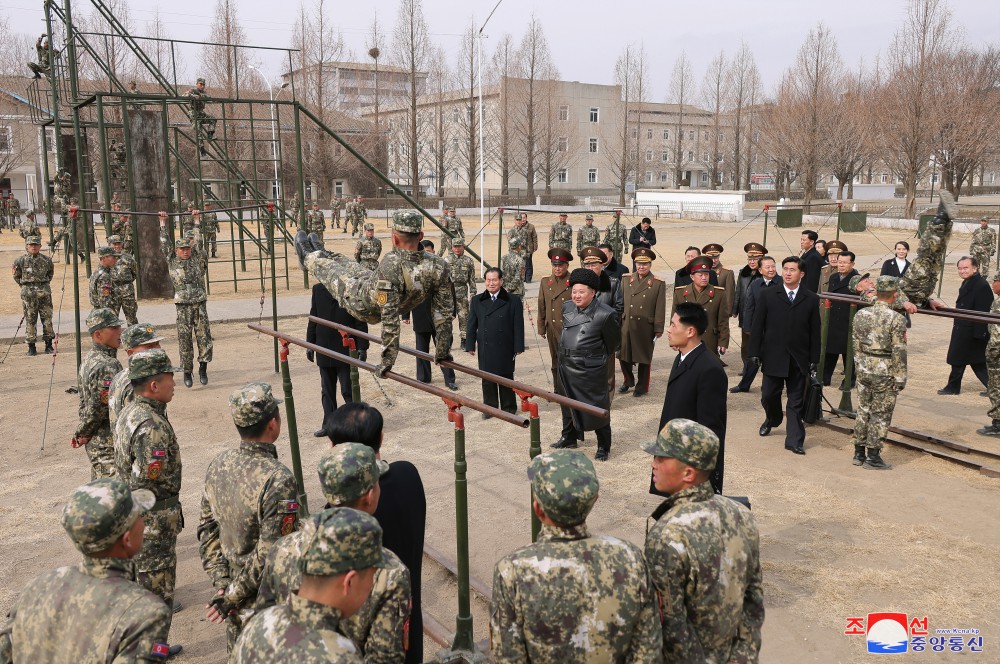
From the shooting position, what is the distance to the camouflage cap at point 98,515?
255 centimetres

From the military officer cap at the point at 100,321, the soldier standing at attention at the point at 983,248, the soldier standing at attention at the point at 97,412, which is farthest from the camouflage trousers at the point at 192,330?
the soldier standing at attention at the point at 983,248

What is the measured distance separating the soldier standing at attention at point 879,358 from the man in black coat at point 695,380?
2785mm

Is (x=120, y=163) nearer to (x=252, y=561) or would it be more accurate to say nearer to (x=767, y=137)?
(x=252, y=561)

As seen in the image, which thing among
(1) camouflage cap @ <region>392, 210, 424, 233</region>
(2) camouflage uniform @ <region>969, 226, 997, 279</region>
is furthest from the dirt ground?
(2) camouflage uniform @ <region>969, 226, 997, 279</region>

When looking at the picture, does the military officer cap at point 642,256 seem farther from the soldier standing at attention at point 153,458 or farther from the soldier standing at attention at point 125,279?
the soldier standing at attention at point 125,279

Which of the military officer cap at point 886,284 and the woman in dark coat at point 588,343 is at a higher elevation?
the military officer cap at point 886,284

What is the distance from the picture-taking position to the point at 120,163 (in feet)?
70.8

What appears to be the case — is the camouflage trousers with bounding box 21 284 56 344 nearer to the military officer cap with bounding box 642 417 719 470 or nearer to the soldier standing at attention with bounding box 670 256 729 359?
the soldier standing at attention with bounding box 670 256 729 359

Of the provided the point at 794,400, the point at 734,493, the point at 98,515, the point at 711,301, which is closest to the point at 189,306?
the point at 711,301

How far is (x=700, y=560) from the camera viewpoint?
2.83 meters

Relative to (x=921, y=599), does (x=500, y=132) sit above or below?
above

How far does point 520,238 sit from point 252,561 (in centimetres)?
1689

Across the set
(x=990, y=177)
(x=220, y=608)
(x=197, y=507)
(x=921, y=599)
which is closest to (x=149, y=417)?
(x=220, y=608)

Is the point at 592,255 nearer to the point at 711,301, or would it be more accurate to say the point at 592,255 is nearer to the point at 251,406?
the point at 711,301
